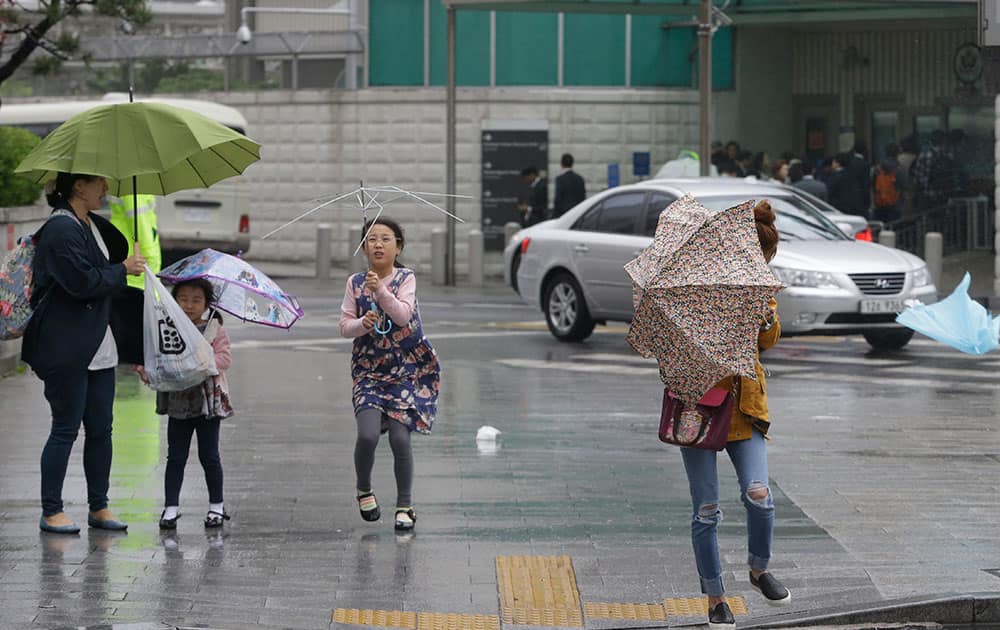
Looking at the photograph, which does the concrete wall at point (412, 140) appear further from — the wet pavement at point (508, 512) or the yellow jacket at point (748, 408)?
the yellow jacket at point (748, 408)

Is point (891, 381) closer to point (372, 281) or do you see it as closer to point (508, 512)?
point (508, 512)

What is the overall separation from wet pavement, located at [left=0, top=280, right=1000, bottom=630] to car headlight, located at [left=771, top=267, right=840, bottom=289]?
1340mm

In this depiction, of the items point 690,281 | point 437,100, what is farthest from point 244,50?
point 690,281

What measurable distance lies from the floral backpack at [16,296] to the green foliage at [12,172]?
758 cm

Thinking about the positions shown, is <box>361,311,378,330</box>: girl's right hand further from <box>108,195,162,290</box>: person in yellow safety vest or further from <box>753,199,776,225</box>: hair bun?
<box>108,195,162,290</box>: person in yellow safety vest

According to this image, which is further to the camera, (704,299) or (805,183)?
(805,183)

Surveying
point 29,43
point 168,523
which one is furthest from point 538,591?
point 29,43

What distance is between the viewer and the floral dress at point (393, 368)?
843 cm

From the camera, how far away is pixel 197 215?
1156 inches

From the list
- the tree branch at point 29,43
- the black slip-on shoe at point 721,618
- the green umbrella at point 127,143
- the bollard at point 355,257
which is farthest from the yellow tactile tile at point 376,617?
the bollard at point 355,257

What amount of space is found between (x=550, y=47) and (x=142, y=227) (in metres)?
17.9

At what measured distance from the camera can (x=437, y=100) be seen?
30.8m

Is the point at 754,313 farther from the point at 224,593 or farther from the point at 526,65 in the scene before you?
the point at 526,65

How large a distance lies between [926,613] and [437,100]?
24609 mm
